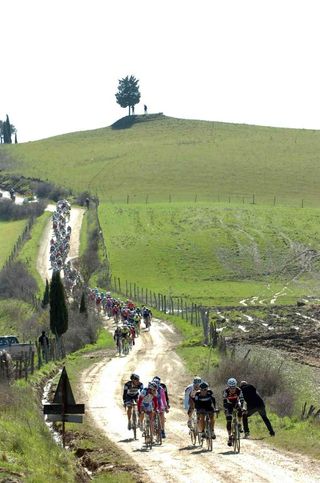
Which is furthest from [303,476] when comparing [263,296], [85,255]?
[85,255]

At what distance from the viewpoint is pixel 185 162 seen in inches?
6147

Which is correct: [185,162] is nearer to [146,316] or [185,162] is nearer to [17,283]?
[17,283]

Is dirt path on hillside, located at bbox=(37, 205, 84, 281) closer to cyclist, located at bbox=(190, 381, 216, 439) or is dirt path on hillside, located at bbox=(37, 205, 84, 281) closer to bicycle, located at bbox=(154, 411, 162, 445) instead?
bicycle, located at bbox=(154, 411, 162, 445)

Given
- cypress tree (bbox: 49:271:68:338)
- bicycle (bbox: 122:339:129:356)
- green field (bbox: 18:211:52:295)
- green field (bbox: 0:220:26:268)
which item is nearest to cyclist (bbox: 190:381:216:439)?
bicycle (bbox: 122:339:129:356)

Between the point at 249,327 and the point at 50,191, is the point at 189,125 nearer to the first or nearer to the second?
the point at 50,191

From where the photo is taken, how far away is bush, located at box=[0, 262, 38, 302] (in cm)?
7731

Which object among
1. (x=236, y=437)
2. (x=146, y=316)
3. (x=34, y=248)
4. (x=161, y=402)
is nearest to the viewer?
(x=236, y=437)

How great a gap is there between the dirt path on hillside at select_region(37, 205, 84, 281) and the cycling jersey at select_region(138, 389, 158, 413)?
62611 mm

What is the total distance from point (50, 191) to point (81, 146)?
164 ft

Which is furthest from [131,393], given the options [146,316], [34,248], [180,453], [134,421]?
[34,248]

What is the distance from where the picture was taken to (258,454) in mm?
22234

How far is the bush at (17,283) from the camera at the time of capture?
77.3m

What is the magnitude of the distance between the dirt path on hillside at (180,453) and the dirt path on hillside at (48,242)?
165ft

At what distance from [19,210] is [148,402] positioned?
340ft
